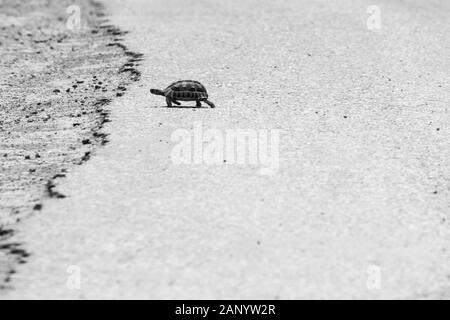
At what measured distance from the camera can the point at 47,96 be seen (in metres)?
12.8

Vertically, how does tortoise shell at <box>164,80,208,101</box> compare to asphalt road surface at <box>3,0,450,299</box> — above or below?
above

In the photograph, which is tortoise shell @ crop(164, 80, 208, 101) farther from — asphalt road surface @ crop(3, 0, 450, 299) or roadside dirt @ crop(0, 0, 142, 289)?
roadside dirt @ crop(0, 0, 142, 289)

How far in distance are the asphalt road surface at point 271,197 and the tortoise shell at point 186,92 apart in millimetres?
225

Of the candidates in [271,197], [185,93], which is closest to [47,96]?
[185,93]

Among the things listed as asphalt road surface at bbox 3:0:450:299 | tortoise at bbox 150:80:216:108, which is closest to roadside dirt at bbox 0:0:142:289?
asphalt road surface at bbox 3:0:450:299

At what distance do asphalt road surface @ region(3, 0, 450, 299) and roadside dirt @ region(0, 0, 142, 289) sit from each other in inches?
10.4

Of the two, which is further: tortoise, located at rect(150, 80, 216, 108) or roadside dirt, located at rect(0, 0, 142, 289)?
tortoise, located at rect(150, 80, 216, 108)

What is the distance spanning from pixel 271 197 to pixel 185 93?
3.68m

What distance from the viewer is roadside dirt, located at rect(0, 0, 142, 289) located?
8.34 m

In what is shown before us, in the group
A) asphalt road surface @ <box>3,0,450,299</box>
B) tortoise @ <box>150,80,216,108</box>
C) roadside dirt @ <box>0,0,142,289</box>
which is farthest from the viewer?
tortoise @ <box>150,80,216,108</box>

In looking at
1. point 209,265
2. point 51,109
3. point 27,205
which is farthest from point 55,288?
point 51,109

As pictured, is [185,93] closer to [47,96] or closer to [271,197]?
[47,96]
